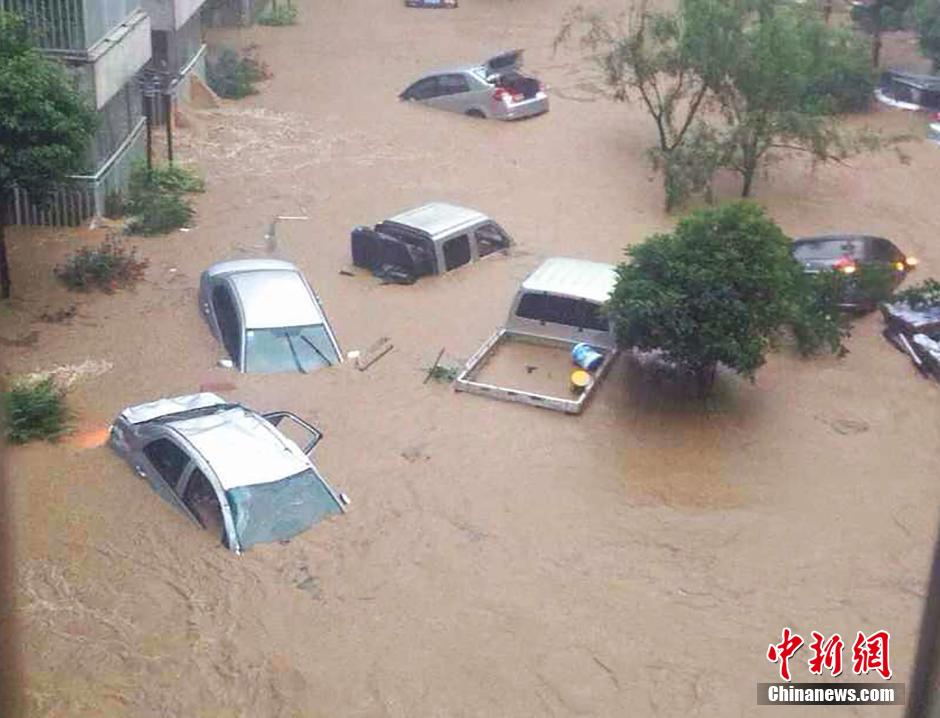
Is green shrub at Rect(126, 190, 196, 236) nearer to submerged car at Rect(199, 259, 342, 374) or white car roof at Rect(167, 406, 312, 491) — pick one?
submerged car at Rect(199, 259, 342, 374)

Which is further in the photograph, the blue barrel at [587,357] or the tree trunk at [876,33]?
the tree trunk at [876,33]

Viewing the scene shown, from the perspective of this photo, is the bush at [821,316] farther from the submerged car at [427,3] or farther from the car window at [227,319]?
the submerged car at [427,3]

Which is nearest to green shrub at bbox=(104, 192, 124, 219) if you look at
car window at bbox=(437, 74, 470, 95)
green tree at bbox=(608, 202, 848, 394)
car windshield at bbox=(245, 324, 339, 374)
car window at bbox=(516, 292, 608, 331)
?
car windshield at bbox=(245, 324, 339, 374)

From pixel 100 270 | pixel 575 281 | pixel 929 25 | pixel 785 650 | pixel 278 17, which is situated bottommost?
pixel 278 17

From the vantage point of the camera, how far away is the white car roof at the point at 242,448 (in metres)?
9.20

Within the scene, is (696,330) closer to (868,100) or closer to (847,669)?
(847,669)

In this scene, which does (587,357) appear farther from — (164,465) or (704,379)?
(164,465)

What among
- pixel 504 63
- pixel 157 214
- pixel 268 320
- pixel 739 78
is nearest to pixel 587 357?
pixel 268 320

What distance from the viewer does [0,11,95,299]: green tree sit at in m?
12.4

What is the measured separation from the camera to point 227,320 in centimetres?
1248

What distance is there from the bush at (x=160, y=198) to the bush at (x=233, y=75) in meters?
5.01

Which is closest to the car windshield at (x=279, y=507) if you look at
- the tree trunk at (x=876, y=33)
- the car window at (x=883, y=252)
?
the car window at (x=883, y=252)

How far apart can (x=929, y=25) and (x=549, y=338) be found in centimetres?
1519

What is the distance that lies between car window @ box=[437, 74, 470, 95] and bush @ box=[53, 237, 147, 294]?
29.0ft
